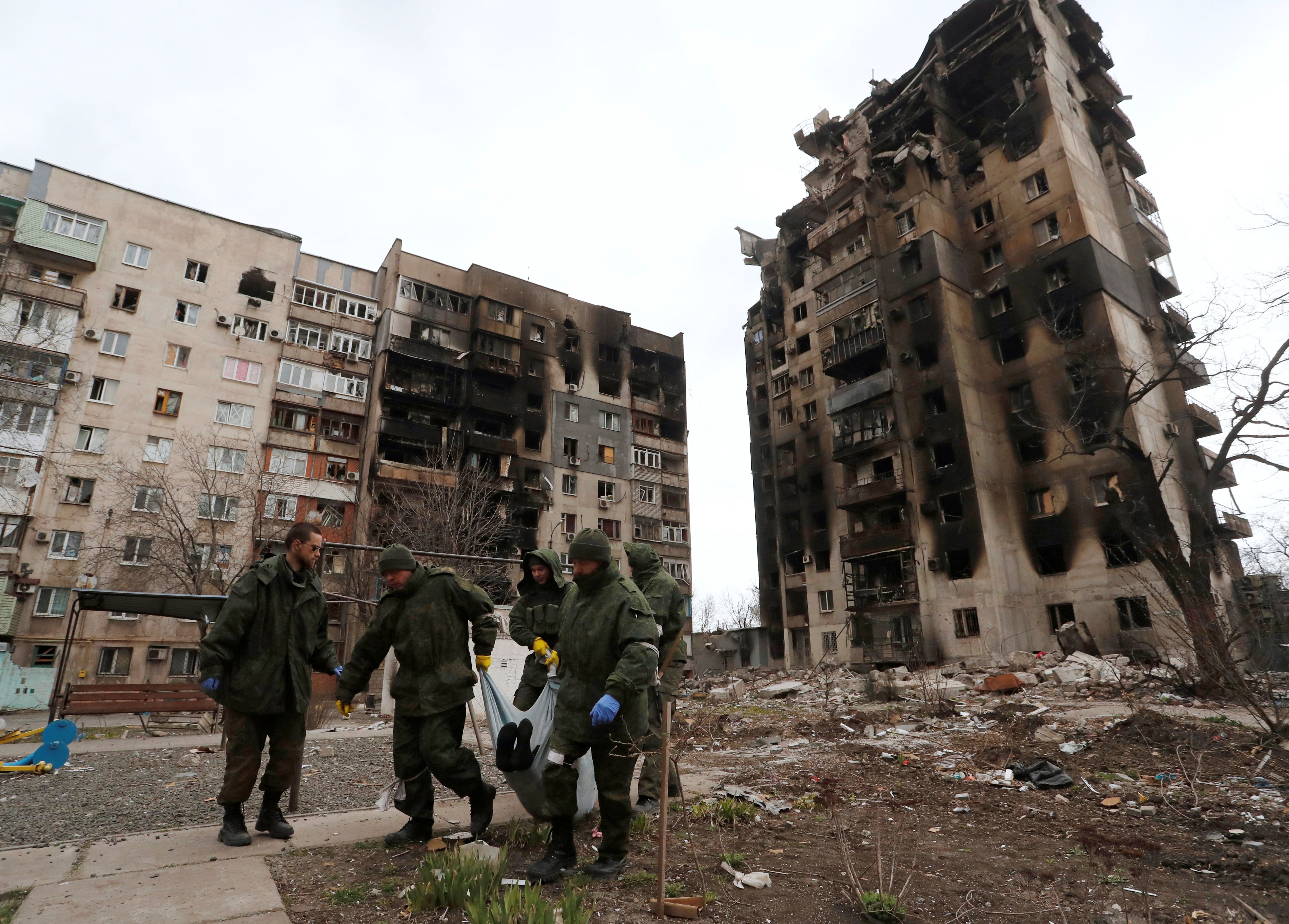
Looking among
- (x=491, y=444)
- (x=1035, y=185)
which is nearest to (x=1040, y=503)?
(x=1035, y=185)

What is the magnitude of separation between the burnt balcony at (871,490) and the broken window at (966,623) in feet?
18.7

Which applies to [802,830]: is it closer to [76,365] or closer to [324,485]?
[324,485]

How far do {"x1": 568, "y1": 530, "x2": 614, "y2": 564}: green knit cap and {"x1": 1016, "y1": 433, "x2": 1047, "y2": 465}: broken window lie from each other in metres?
29.0

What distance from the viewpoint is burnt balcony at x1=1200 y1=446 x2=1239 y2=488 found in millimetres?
29156

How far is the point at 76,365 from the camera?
2766 cm

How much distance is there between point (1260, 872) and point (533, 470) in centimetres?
3455

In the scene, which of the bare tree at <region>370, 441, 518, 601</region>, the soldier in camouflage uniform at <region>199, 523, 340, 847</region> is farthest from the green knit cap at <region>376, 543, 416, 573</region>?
the bare tree at <region>370, 441, 518, 601</region>

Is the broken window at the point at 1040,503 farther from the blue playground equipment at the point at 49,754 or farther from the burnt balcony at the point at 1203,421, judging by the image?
the blue playground equipment at the point at 49,754

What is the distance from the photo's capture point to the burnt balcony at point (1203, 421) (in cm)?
2941

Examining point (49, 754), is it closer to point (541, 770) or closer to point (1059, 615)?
point (541, 770)

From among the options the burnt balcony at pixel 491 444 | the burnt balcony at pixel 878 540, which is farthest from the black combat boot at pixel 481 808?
the burnt balcony at pixel 491 444

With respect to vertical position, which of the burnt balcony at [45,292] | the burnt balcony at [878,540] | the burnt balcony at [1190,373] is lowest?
the burnt balcony at [878,540]

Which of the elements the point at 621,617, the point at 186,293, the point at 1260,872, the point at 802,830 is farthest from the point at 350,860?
the point at 186,293

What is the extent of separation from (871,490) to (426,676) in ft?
96.7
